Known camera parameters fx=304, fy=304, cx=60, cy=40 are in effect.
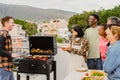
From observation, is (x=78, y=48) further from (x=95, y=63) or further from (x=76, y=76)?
(x=76, y=76)

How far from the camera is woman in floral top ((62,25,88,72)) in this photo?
3754 mm

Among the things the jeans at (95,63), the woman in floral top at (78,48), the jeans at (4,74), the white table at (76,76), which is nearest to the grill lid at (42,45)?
the woman in floral top at (78,48)

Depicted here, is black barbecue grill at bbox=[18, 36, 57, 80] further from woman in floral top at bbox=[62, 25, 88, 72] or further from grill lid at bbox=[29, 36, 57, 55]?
woman in floral top at bbox=[62, 25, 88, 72]

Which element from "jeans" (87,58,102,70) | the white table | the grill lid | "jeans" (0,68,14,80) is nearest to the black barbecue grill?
the grill lid

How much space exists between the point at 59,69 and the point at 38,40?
2.05 feet

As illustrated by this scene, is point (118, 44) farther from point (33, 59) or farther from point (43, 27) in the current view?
point (43, 27)

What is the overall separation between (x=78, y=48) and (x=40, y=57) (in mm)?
614

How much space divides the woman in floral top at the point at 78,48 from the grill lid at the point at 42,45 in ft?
1.40

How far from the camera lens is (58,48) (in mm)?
4672

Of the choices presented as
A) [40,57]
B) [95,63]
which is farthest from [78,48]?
[40,57]

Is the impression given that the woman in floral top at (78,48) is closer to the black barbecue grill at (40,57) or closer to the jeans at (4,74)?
the black barbecue grill at (40,57)

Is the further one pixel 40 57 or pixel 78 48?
pixel 40 57

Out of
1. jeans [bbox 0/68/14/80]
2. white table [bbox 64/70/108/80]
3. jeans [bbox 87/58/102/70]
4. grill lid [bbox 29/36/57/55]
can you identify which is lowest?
jeans [bbox 0/68/14/80]

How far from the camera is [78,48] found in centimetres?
378
